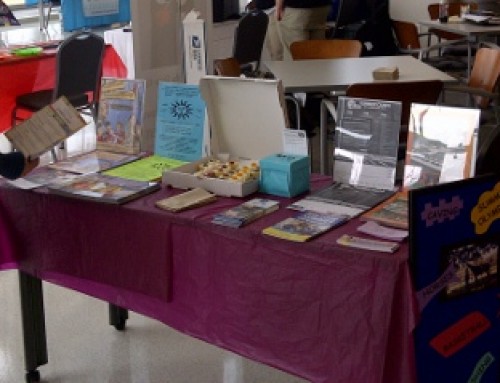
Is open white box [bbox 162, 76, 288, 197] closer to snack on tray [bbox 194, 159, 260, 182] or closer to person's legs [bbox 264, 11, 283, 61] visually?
snack on tray [bbox 194, 159, 260, 182]

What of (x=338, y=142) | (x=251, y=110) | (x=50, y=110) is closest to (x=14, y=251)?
(x=50, y=110)

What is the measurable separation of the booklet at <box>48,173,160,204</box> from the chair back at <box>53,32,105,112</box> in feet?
8.42

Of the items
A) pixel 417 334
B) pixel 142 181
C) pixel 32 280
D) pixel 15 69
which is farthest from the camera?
pixel 15 69

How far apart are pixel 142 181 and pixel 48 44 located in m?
3.43

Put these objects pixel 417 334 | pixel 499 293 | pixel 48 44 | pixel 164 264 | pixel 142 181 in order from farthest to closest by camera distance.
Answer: pixel 48 44 → pixel 142 181 → pixel 164 264 → pixel 499 293 → pixel 417 334

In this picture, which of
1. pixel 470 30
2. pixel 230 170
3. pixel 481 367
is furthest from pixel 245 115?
pixel 470 30

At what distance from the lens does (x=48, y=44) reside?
5.51 metres

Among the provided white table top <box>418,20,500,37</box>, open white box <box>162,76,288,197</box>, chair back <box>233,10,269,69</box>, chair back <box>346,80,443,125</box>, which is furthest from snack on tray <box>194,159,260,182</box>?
white table top <box>418,20,500,37</box>

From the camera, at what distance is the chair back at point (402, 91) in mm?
3400

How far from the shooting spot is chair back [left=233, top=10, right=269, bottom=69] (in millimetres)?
5504

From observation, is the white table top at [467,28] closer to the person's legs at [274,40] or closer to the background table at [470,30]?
the background table at [470,30]

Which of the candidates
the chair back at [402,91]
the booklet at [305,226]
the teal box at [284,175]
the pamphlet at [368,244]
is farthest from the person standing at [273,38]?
the pamphlet at [368,244]

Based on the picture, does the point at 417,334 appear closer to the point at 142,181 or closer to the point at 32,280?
the point at 142,181

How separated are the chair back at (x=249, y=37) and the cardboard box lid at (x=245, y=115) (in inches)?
122
